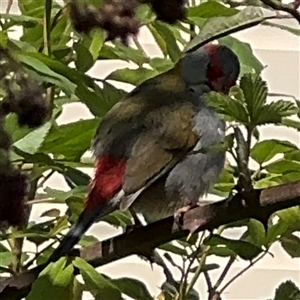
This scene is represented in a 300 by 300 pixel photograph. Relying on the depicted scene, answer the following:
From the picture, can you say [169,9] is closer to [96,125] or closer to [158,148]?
[96,125]

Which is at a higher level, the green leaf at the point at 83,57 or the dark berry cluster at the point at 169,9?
the dark berry cluster at the point at 169,9

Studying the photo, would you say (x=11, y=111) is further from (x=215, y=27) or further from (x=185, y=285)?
(x=185, y=285)

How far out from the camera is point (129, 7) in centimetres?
44

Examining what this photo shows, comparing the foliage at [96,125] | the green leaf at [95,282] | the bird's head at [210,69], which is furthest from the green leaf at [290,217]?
the bird's head at [210,69]

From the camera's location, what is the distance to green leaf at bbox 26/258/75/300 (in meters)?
0.53

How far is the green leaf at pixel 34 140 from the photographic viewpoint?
0.55 meters

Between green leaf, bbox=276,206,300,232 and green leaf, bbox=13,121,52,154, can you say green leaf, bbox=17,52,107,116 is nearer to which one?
green leaf, bbox=13,121,52,154

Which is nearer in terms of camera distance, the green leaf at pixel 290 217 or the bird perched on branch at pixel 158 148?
the green leaf at pixel 290 217

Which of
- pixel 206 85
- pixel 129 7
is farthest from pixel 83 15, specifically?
pixel 206 85

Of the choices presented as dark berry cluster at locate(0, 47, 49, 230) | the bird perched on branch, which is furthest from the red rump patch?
dark berry cluster at locate(0, 47, 49, 230)

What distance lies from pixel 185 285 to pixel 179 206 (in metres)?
0.21

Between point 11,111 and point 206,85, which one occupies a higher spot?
point 11,111

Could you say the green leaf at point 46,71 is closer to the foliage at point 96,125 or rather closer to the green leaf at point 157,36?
the foliage at point 96,125

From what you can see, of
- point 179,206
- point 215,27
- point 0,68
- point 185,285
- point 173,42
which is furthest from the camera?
point 179,206
